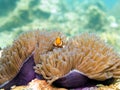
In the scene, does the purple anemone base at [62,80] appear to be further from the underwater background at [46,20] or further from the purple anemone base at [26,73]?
the underwater background at [46,20]

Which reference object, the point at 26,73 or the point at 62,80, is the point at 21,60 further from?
the point at 62,80

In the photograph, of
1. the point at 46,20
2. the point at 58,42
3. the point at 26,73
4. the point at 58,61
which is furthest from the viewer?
the point at 46,20

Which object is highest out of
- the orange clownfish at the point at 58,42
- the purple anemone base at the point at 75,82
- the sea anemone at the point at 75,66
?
the orange clownfish at the point at 58,42

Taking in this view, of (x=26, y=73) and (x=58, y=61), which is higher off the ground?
(x=58, y=61)

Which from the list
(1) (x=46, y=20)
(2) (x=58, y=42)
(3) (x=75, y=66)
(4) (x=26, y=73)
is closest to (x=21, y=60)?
(4) (x=26, y=73)

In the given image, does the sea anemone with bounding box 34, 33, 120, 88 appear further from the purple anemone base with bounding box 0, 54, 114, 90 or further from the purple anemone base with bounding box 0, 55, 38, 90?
the purple anemone base with bounding box 0, 55, 38, 90

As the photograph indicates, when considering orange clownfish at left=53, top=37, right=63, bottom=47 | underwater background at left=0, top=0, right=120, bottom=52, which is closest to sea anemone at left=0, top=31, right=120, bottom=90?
orange clownfish at left=53, top=37, right=63, bottom=47

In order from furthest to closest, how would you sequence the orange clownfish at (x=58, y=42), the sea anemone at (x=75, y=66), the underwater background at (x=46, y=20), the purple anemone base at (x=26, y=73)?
the underwater background at (x=46, y=20) < the orange clownfish at (x=58, y=42) < the purple anemone base at (x=26, y=73) < the sea anemone at (x=75, y=66)

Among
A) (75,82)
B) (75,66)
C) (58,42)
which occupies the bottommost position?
(75,82)

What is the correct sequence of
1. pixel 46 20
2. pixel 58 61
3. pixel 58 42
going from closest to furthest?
pixel 58 61, pixel 58 42, pixel 46 20

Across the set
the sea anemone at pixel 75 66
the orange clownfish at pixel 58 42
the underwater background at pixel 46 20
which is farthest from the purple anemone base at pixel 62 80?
the underwater background at pixel 46 20

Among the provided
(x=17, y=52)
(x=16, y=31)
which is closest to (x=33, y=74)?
(x=17, y=52)

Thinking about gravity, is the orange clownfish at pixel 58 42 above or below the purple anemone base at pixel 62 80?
above
